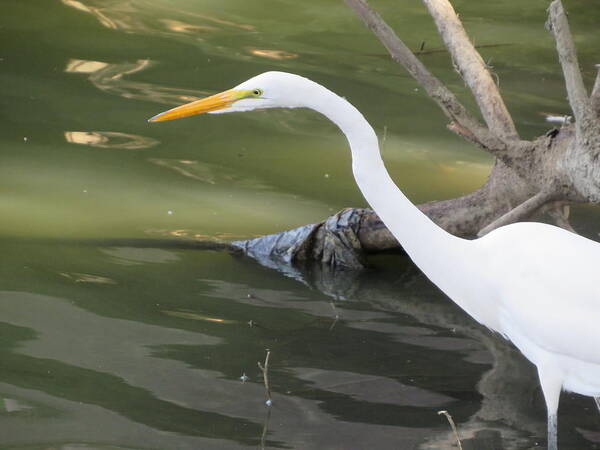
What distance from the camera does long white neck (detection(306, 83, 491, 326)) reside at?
7.02 feet

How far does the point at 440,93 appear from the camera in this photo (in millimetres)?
3008

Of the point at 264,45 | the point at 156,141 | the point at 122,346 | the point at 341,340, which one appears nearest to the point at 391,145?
the point at 156,141

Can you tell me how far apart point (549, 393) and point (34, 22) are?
4.43m

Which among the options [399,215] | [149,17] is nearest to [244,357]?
[399,215]

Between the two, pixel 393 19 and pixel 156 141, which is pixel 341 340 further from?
pixel 393 19

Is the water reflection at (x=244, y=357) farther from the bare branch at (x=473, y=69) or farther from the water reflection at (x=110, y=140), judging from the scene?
the water reflection at (x=110, y=140)

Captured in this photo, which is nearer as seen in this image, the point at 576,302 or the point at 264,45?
the point at 576,302

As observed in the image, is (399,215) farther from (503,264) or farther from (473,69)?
(473,69)

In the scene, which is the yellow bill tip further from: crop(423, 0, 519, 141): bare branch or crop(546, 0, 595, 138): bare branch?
crop(423, 0, 519, 141): bare branch

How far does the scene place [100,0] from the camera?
20.6 feet

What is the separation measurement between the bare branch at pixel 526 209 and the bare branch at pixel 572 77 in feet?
0.87

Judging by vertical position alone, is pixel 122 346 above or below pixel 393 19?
below

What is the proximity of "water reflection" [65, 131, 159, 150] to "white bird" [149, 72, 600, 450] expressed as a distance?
2167 millimetres

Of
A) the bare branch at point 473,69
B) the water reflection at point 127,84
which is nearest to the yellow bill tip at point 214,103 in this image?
the bare branch at point 473,69
